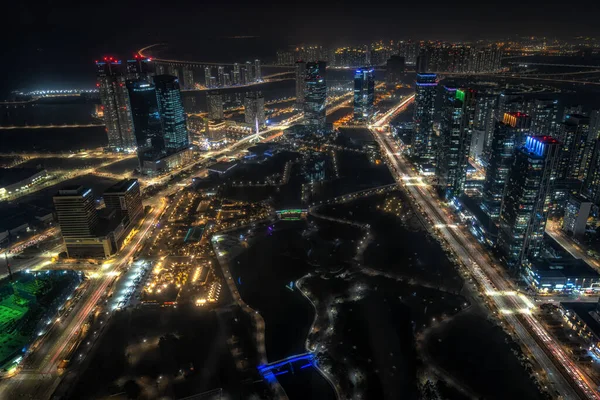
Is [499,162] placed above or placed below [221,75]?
below

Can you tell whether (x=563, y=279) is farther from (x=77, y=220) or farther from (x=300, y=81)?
(x=300, y=81)

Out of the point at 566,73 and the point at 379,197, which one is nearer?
the point at 379,197

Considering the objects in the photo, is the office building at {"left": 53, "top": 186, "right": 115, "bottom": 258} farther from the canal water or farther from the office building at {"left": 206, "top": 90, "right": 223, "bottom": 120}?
the office building at {"left": 206, "top": 90, "right": 223, "bottom": 120}

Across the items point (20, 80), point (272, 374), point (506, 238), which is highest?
point (20, 80)

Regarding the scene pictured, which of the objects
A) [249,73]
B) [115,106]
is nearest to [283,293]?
[115,106]

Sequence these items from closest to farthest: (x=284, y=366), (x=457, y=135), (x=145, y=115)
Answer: (x=284, y=366) < (x=457, y=135) < (x=145, y=115)

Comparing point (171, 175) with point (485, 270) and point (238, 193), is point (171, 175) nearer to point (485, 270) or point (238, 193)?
point (238, 193)

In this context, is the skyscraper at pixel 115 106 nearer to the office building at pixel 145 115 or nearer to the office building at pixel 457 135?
the office building at pixel 145 115

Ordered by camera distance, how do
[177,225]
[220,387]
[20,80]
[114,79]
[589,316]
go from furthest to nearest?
[20,80] → [114,79] → [177,225] → [589,316] → [220,387]

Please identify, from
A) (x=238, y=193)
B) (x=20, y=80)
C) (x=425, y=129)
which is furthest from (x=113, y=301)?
(x=20, y=80)
